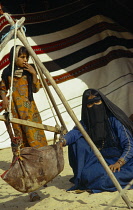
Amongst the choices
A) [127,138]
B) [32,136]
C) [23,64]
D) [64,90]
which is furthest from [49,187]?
[64,90]

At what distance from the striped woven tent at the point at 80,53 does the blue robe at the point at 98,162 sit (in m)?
2.88

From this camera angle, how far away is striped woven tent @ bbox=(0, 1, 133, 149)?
806cm

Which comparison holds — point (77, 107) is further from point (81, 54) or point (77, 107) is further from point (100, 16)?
point (100, 16)

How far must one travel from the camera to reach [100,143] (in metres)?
5.20

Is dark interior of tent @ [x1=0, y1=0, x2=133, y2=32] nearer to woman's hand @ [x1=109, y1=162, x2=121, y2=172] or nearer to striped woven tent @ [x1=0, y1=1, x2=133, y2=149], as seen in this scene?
striped woven tent @ [x1=0, y1=1, x2=133, y2=149]

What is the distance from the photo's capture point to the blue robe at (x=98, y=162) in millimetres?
4855

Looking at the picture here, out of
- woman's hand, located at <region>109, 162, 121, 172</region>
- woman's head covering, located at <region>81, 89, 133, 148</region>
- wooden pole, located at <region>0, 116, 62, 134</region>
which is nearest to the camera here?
wooden pole, located at <region>0, 116, 62, 134</region>

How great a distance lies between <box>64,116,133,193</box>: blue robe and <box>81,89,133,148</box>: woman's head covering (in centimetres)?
7

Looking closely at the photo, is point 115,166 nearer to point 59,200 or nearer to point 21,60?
point 59,200

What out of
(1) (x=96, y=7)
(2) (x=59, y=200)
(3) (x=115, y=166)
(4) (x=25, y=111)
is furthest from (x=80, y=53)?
(2) (x=59, y=200)

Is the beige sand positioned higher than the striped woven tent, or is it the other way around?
the striped woven tent

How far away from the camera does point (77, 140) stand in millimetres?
5207

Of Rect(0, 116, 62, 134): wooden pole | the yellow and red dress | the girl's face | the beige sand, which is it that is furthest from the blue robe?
the girl's face

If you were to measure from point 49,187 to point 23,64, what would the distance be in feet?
4.75
